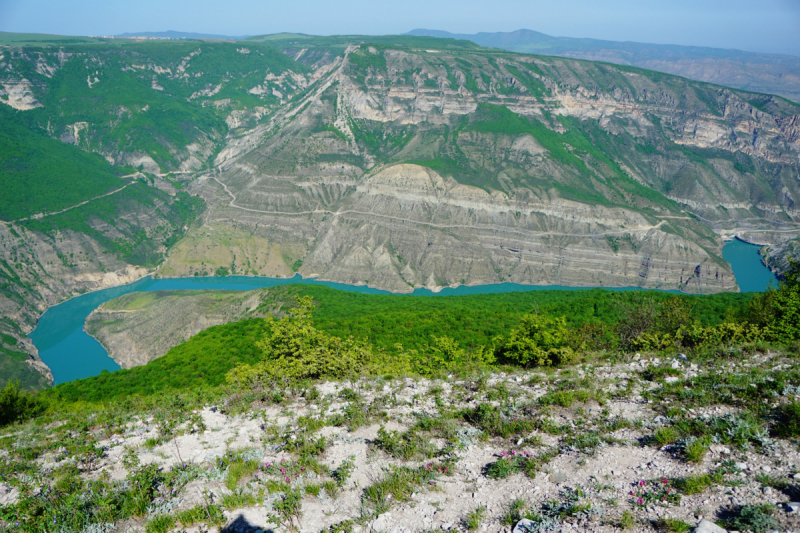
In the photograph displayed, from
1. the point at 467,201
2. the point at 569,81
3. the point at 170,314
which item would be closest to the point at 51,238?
the point at 170,314

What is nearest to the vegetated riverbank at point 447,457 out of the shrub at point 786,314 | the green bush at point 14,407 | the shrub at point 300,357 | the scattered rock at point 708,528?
the scattered rock at point 708,528

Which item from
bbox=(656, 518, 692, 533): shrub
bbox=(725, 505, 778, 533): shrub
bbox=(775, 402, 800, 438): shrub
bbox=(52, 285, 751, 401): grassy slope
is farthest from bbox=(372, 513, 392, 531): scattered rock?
bbox=(52, 285, 751, 401): grassy slope

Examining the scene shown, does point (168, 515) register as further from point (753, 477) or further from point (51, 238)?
point (51, 238)

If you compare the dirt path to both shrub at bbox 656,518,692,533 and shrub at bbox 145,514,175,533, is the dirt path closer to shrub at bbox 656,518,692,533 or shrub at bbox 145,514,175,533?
shrub at bbox 145,514,175,533

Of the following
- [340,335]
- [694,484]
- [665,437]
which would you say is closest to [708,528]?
[694,484]

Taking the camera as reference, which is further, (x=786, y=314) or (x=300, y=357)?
(x=300, y=357)

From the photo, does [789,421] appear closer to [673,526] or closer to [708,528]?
[708,528]
